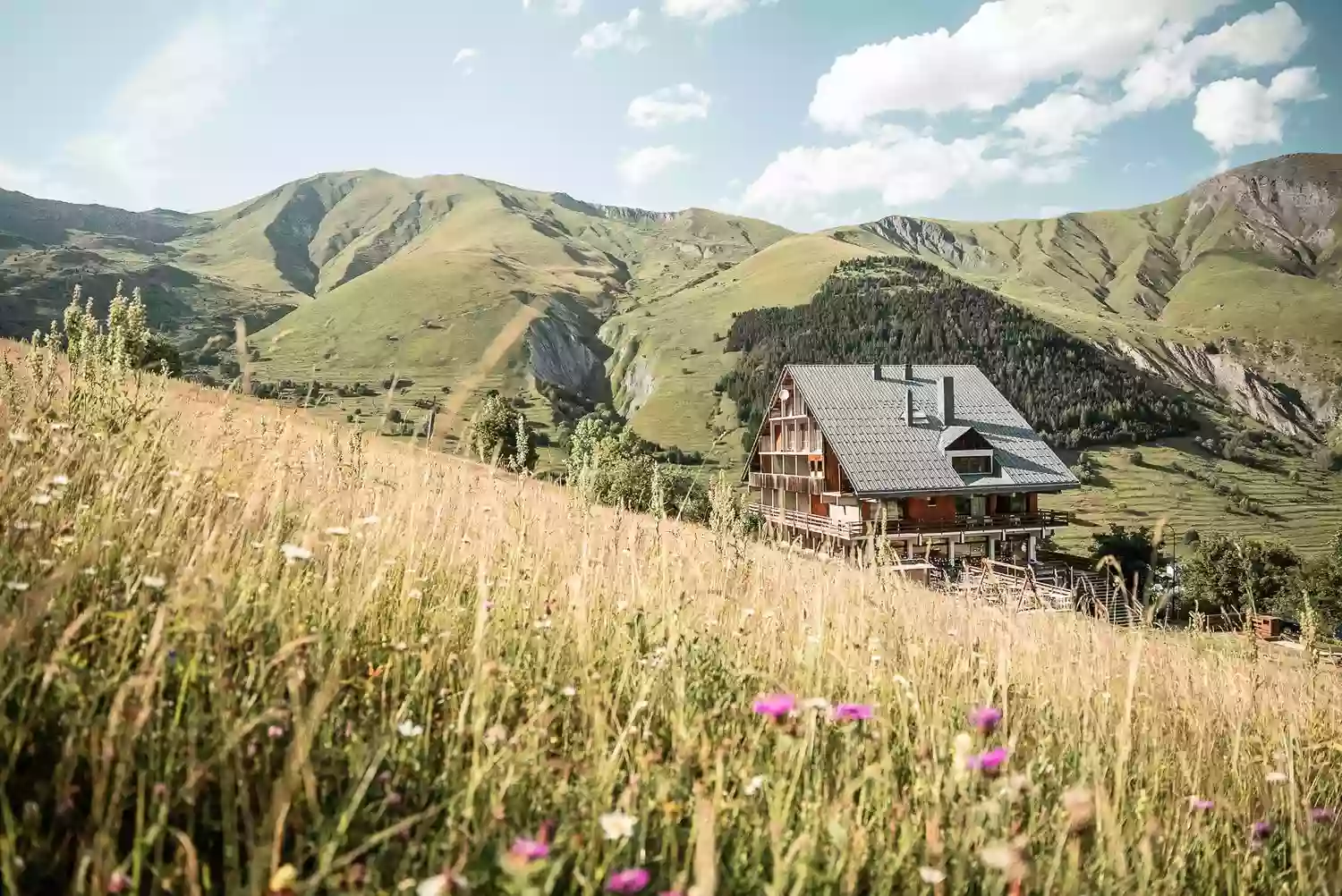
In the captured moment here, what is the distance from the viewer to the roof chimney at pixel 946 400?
44.3 m

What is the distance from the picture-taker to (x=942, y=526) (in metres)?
41.3

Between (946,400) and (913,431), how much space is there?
9.78ft

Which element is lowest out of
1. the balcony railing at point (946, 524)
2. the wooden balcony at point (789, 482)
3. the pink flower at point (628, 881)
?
the balcony railing at point (946, 524)

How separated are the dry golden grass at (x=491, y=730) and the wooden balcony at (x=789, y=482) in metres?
38.9

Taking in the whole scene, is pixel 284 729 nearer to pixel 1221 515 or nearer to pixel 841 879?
pixel 841 879

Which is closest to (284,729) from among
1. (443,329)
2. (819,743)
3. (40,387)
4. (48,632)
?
(48,632)

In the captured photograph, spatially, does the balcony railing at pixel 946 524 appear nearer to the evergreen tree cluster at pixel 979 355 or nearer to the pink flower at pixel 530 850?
the pink flower at pixel 530 850

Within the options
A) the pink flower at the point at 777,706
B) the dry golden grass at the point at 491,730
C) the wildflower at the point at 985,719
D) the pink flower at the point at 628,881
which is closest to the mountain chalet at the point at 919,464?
the dry golden grass at the point at 491,730

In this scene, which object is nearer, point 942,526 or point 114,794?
point 114,794

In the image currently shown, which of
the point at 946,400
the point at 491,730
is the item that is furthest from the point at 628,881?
the point at 946,400

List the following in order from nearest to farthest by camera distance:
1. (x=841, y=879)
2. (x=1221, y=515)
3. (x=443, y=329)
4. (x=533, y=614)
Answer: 1. (x=841, y=879)
2. (x=533, y=614)
3. (x=1221, y=515)
4. (x=443, y=329)

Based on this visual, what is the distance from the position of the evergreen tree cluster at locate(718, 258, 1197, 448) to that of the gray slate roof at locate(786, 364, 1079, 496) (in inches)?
3360

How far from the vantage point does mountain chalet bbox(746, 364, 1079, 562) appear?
4150 centimetres

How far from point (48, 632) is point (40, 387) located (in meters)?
3.04
